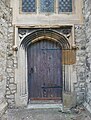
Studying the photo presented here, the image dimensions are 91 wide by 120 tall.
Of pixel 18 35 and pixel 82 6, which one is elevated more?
pixel 82 6

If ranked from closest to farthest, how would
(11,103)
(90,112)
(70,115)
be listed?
(90,112) → (70,115) → (11,103)

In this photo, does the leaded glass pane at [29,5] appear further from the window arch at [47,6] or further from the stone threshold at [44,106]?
the stone threshold at [44,106]

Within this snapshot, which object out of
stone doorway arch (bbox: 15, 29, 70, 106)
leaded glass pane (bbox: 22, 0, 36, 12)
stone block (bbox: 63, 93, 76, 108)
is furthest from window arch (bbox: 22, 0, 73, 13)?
stone block (bbox: 63, 93, 76, 108)

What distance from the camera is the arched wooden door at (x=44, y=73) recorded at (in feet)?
15.0

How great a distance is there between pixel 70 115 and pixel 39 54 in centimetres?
168

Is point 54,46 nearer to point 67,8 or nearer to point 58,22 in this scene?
point 58,22

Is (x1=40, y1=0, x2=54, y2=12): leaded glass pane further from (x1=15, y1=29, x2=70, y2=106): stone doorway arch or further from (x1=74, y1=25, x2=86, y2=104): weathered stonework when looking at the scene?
(x1=74, y1=25, x2=86, y2=104): weathered stonework

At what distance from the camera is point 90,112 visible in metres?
3.30

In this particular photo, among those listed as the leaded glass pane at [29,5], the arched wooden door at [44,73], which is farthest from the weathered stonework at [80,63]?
the leaded glass pane at [29,5]

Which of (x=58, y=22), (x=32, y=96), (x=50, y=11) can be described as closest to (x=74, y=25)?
(x=58, y=22)

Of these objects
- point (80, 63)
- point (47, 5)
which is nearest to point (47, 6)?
point (47, 5)

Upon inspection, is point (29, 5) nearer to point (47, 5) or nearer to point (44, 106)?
point (47, 5)

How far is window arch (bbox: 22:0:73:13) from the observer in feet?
14.9

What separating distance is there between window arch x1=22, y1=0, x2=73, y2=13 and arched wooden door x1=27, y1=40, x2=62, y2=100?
82 centimetres
